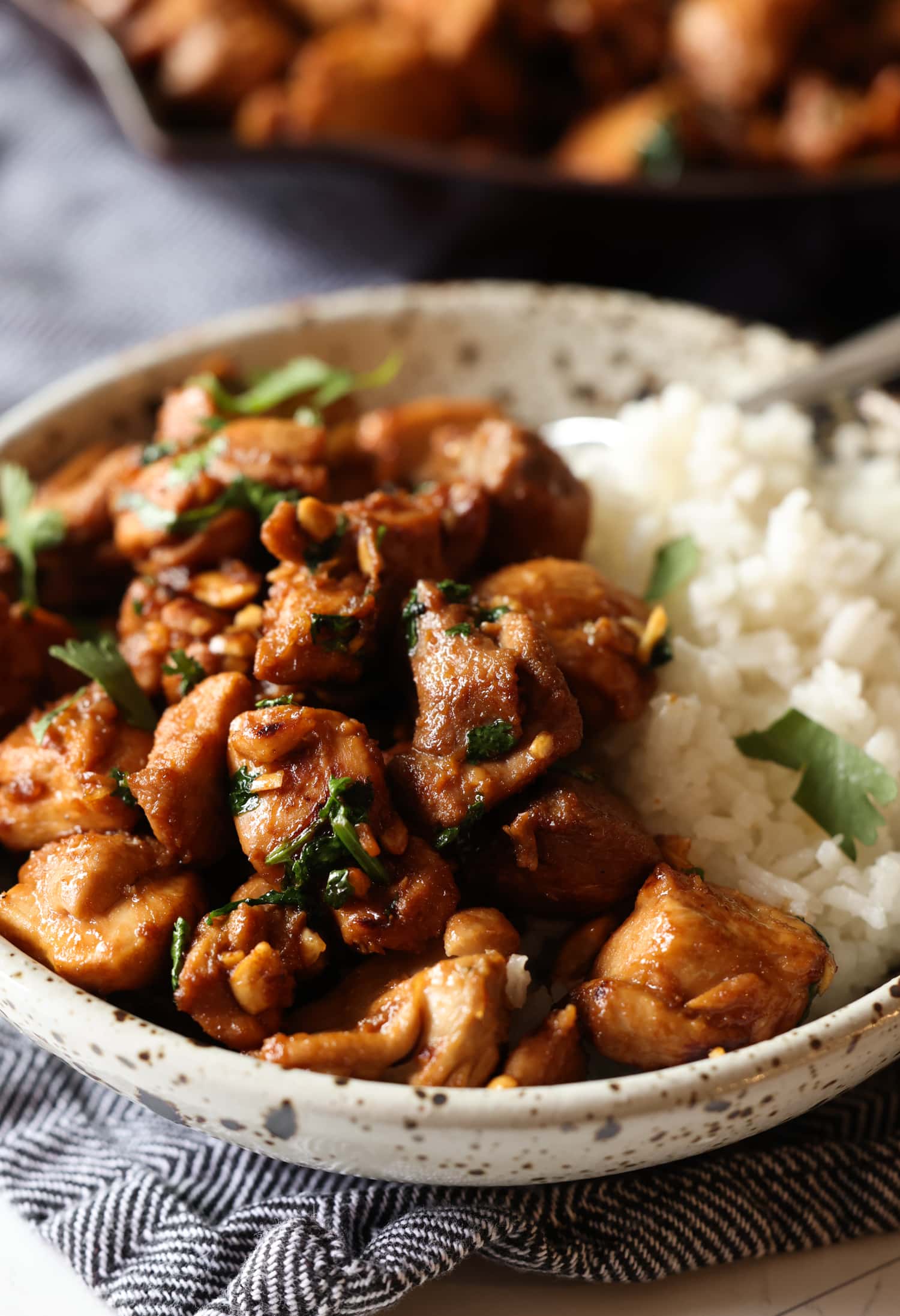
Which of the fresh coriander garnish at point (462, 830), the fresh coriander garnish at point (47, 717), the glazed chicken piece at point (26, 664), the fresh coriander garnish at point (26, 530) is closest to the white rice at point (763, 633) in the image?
the fresh coriander garnish at point (462, 830)

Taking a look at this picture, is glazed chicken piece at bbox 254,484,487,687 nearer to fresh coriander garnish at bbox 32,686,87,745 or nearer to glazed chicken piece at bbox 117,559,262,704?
glazed chicken piece at bbox 117,559,262,704

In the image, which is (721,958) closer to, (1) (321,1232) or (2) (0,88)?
(1) (321,1232)

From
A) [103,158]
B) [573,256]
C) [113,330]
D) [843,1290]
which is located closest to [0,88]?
[103,158]

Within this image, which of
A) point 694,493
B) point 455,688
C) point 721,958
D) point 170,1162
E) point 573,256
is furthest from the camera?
point 573,256

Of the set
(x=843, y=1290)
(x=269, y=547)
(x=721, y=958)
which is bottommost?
(x=843, y=1290)

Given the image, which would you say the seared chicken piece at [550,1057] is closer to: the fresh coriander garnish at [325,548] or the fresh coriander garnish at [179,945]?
the fresh coriander garnish at [179,945]

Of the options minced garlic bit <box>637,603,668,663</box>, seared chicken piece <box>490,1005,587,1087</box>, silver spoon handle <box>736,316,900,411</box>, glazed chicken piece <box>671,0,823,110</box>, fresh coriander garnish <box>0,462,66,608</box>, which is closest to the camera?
seared chicken piece <box>490,1005,587,1087</box>

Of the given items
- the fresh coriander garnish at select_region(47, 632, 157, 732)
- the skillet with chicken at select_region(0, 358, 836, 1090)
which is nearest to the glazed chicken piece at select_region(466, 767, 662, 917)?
the skillet with chicken at select_region(0, 358, 836, 1090)
